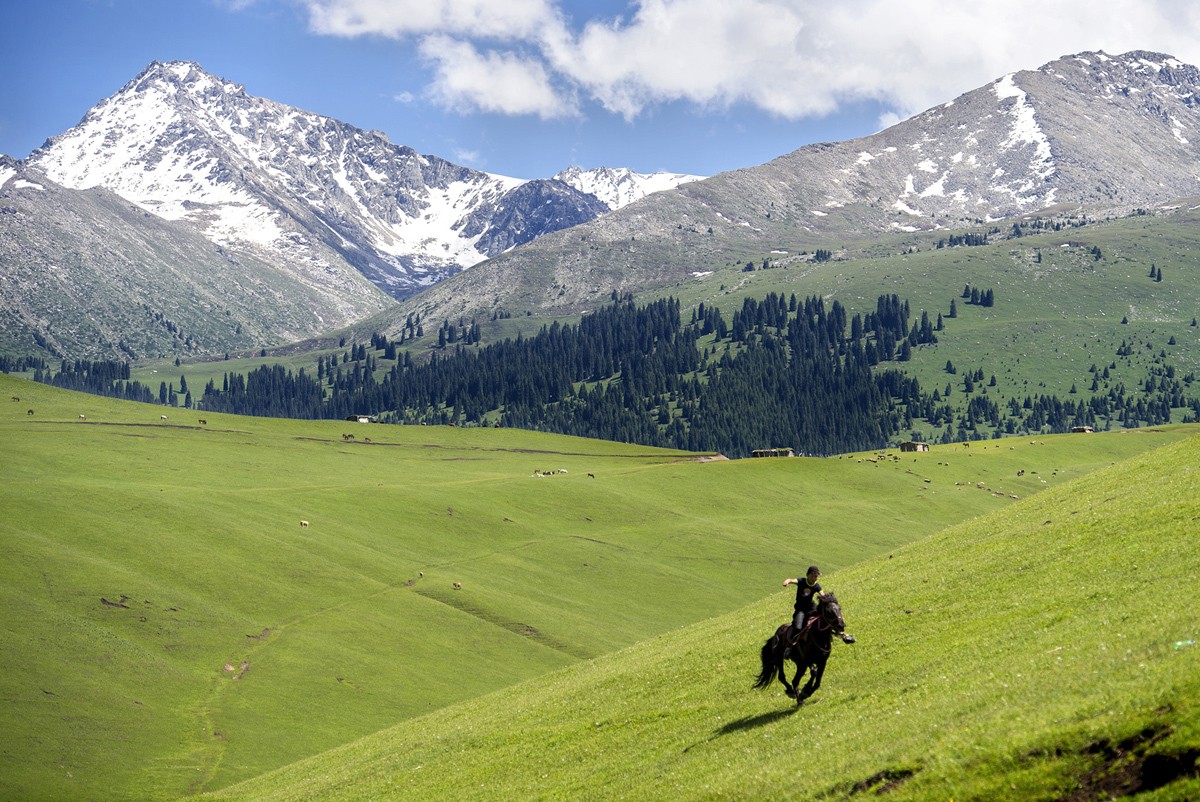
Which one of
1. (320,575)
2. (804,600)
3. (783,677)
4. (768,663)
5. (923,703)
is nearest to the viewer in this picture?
(923,703)

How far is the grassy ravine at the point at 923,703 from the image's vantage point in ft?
77.6

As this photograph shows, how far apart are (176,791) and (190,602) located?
33307mm

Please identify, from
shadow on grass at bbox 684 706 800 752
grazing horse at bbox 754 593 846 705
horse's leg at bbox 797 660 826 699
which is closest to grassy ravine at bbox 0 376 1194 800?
shadow on grass at bbox 684 706 800 752

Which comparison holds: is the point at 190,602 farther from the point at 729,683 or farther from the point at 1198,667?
the point at 1198,667

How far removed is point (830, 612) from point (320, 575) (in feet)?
290

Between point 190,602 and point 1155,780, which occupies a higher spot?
point 1155,780

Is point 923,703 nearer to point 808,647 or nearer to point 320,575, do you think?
point 808,647

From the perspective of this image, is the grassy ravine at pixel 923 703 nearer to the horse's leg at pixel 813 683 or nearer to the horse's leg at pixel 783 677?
the horse's leg at pixel 813 683

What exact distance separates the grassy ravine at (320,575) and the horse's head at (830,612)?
160 inches

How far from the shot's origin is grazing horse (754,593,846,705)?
33812mm

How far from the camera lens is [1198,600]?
3206 cm

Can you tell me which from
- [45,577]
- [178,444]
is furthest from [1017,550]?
[178,444]

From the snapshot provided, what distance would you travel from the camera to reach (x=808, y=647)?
34531 mm

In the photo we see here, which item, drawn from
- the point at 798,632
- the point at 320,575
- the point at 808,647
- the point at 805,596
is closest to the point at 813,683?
the point at 808,647
